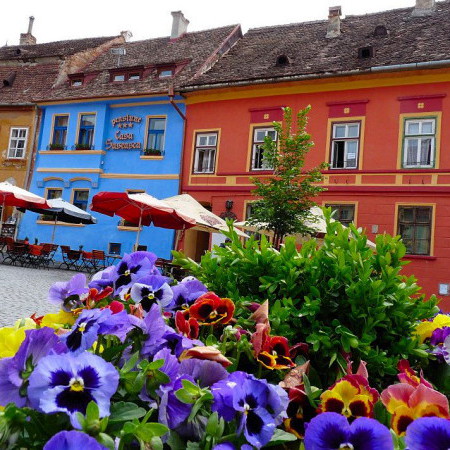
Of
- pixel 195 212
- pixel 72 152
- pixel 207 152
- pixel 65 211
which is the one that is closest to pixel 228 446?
pixel 195 212

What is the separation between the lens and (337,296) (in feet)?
4.52

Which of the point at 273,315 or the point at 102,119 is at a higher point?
the point at 102,119

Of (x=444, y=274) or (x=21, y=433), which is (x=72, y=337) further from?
(x=444, y=274)

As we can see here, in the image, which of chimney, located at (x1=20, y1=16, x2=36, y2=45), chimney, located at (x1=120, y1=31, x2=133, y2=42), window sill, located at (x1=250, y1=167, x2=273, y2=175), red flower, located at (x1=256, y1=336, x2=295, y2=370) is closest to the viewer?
red flower, located at (x1=256, y1=336, x2=295, y2=370)

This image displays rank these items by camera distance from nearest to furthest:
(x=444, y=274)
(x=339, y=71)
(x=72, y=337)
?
(x=72, y=337)
(x=444, y=274)
(x=339, y=71)

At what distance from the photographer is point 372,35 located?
1684 centimetres

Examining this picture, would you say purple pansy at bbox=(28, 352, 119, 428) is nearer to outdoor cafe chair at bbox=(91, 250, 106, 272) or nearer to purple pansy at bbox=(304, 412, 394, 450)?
purple pansy at bbox=(304, 412, 394, 450)

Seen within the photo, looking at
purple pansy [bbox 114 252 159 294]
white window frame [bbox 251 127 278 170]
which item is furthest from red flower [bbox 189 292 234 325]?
white window frame [bbox 251 127 278 170]

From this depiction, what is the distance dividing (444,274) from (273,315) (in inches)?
519

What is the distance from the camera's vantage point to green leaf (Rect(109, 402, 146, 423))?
2.27 ft

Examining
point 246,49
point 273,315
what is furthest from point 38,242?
point 273,315

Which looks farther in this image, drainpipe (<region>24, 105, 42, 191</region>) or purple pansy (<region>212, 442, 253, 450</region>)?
drainpipe (<region>24, 105, 42, 191</region>)

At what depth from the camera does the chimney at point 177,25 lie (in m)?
22.4

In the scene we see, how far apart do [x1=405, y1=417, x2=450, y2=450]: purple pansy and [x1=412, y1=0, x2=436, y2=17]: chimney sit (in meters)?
19.4
